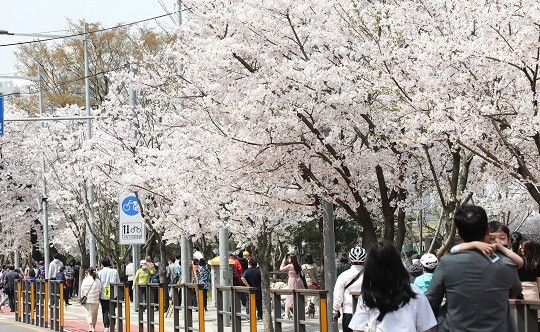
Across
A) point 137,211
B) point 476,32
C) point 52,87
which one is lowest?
point 137,211

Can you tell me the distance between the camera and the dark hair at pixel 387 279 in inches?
253

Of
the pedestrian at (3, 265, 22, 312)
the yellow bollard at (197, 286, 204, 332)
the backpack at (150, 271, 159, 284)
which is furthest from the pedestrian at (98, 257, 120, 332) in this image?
the pedestrian at (3, 265, 22, 312)

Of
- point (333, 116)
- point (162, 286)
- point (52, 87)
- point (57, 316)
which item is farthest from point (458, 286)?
point (52, 87)

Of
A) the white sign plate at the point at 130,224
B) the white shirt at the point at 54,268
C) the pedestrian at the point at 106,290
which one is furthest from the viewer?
the white shirt at the point at 54,268

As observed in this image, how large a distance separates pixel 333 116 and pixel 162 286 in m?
4.08

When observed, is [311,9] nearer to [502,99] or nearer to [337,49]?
[337,49]

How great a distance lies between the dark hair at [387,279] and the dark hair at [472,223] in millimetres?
409

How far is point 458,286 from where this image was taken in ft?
20.6

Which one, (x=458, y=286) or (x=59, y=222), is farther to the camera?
(x=59, y=222)

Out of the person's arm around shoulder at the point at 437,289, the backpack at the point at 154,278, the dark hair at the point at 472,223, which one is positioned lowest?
the backpack at the point at 154,278

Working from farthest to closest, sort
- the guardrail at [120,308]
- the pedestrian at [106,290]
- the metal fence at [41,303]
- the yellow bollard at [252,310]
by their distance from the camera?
the metal fence at [41,303] < the pedestrian at [106,290] < the guardrail at [120,308] < the yellow bollard at [252,310]

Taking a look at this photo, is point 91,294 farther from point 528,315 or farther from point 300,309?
point 528,315

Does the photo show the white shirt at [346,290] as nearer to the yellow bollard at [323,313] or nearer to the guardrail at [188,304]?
the yellow bollard at [323,313]

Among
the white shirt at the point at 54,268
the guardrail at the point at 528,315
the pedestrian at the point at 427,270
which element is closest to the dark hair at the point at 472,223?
the guardrail at the point at 528,315
